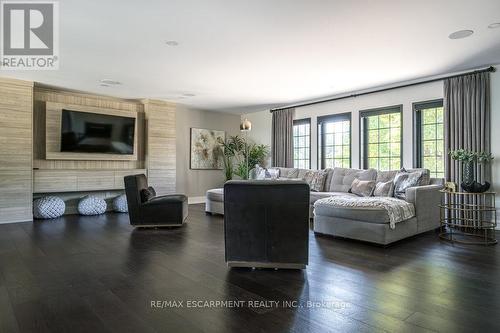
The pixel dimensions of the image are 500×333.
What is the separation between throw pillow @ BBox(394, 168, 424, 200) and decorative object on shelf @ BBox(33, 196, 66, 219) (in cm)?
600

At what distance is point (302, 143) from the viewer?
7.48 m

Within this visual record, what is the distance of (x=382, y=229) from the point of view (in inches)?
142

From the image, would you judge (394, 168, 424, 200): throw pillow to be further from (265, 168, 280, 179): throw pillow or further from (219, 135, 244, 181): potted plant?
(219, 135, 244, 181): potted plant

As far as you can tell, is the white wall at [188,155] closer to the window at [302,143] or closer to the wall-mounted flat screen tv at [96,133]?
the wall-mounted flat screen tv at [96,133]

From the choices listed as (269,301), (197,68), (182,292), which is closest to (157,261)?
(182,292)

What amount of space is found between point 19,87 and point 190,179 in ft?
13.2

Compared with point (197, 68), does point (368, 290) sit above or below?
below

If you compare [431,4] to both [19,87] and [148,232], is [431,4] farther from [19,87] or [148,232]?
[19,87]

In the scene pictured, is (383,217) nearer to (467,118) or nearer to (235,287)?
(235,287)

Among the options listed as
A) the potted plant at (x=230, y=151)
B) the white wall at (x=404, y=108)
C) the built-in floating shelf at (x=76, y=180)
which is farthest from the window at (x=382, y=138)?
the built-in floating shelf at (x=76, y=180)

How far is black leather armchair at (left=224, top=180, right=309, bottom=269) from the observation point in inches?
107

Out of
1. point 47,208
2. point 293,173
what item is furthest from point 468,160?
point 47,208

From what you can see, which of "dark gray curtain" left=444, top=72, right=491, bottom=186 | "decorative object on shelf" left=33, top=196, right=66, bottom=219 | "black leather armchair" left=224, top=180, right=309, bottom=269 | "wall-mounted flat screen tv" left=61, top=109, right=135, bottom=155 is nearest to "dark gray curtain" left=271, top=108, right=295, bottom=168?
"dark gray curtain" left=444, top=72, right=491, bottom=186

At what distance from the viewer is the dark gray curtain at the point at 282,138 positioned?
7.49 m
